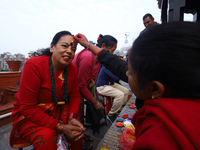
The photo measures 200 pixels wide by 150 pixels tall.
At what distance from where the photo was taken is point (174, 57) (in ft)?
1.76

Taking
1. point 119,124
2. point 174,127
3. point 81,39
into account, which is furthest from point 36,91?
point 174,127

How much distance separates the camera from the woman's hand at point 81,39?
1.57m

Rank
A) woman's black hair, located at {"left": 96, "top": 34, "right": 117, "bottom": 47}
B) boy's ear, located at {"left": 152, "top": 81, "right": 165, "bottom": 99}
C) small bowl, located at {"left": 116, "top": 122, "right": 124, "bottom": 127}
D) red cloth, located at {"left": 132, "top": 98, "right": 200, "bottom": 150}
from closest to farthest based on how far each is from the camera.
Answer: red cloth, located at {"left": 132, "top": 98, "right": 200, "bottom": 150} → boy's ear, located at {"left": 152, "top": 81, "right": 165, "bottom": 99} → small bowl, located at {"left": 116, "top": 122, "right": 124, "bottom": 127} → woman's black hair, located at {"left": 96, "top": 34, "right": 117, "bottom": 47}

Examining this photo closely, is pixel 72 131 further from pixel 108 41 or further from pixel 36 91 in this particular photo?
pixel 108 41

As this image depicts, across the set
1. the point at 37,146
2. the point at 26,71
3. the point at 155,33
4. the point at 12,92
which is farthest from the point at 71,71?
the point at 12,92

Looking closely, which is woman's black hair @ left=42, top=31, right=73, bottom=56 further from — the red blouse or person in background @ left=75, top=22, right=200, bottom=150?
person in background @ left=75, top=22, right=200, bottom=150

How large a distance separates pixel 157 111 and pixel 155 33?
0.38 m

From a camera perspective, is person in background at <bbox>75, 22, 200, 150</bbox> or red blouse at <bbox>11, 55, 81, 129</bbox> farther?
red blouse at <bbox>11, 55, 81, 129</bbox>

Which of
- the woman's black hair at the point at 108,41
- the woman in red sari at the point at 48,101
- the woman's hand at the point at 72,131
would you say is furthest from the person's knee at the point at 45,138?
the woman's black hair at the point at 108,41

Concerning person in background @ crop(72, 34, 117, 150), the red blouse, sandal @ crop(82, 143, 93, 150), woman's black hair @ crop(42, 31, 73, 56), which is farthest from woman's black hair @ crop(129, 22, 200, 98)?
sandal @ crop(82, 143, 93, 150)

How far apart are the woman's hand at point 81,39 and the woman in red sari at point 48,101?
0.23 ft

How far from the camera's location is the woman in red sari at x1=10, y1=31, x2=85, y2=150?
1.30 meters

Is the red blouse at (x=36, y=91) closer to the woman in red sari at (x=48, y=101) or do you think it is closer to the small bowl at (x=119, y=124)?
the woman in red sari at (x=48, y=101)

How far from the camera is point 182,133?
472mm
